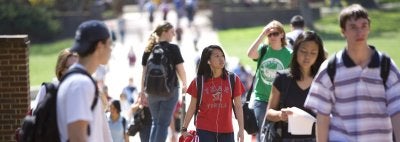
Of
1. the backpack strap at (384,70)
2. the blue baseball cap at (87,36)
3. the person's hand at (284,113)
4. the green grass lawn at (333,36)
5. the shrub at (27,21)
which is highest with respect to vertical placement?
the shrub at (27,21)

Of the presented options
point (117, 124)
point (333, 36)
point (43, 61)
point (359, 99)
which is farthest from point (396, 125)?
point (333, 36)

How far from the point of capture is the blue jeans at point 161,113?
1086 centimetres

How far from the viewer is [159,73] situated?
10688 mm

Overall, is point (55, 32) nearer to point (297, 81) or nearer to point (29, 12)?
point (29, 12)

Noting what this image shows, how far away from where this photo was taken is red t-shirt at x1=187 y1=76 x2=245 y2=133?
9.08 metres

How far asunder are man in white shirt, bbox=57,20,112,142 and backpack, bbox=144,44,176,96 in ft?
16.2

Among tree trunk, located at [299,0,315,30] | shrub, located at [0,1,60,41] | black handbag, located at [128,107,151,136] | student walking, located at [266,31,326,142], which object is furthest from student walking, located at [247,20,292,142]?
tree trunk, located at [299,0,315,30]

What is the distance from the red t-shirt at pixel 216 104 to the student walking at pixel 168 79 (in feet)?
5.40

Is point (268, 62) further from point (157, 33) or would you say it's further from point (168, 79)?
point (157, 33)

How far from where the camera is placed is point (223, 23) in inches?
1759

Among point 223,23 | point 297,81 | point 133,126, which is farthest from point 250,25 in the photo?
point 297,81

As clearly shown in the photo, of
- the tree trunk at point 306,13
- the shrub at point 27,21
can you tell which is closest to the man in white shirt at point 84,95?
the shrub at point 27,21

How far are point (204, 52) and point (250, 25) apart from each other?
3558 centimetres

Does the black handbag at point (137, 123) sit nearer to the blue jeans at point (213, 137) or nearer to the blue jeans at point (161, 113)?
the blue jeans at point (161, 113)
